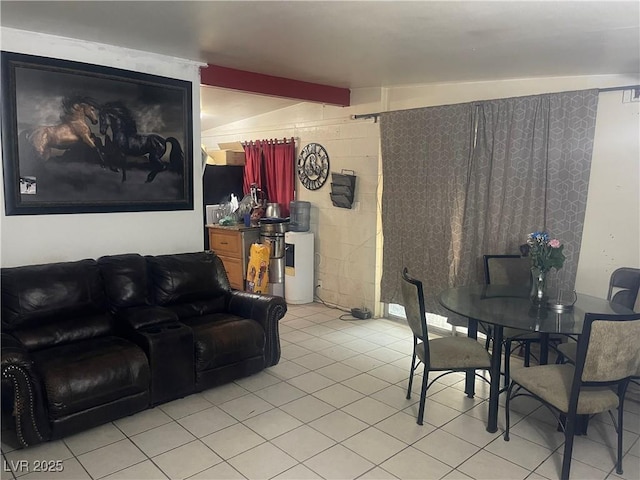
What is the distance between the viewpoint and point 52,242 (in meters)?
3.38

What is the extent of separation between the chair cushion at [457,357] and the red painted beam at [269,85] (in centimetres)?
277

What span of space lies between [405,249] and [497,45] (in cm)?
230

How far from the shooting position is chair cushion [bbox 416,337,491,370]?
2980mm

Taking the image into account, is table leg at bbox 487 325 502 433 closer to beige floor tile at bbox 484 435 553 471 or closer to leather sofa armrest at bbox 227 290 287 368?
beige floor tile at bbox 484 435 553 471

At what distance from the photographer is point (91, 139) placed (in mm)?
3473

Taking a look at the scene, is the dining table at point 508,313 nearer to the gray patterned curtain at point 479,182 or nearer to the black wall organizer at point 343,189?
the gray patterned curtain at point 479,182

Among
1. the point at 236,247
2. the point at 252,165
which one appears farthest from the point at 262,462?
the point at 252,165

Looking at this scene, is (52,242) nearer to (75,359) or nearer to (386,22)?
(75,359)

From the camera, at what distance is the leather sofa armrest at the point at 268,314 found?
12.1 feet

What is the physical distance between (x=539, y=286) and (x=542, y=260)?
0.61ft

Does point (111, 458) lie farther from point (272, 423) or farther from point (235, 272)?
point (235, 272)

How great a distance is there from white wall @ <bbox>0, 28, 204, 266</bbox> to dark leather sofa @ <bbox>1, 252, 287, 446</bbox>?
26 centimetres

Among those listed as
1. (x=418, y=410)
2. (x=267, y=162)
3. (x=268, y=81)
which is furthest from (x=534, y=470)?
(x=267, y=162)

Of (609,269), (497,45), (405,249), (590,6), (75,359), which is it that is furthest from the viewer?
(405,249)
